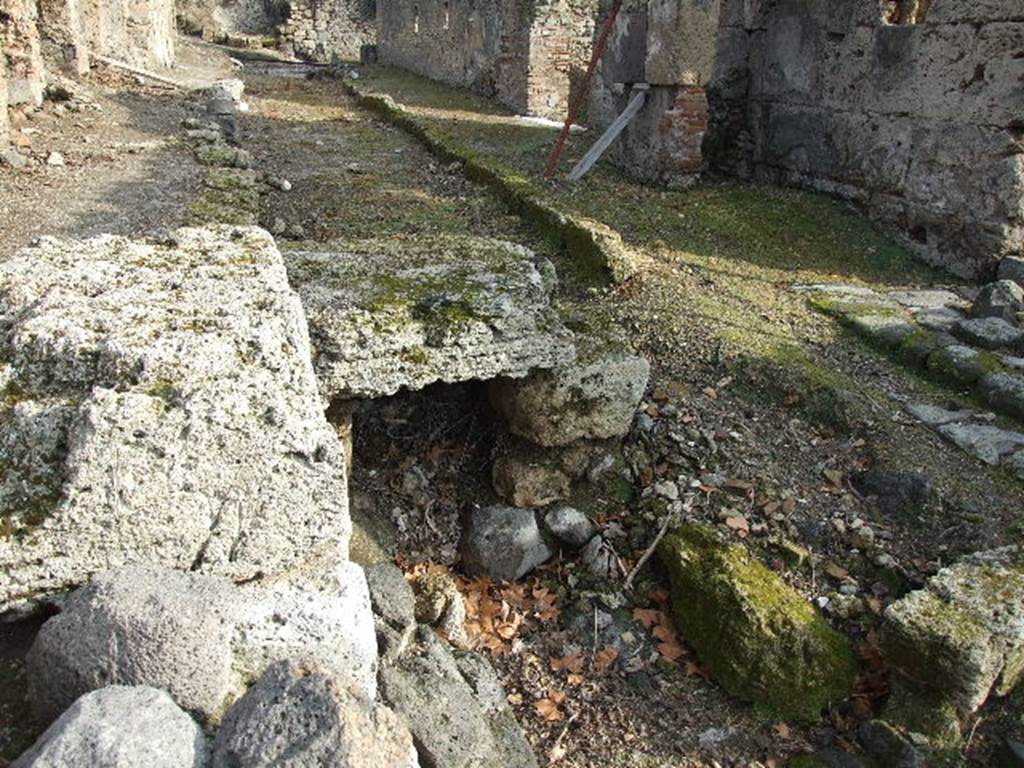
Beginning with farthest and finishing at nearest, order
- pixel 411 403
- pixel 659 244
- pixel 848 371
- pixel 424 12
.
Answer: pixel 424 12 < pixel 659 244 < pixel 848 371 < pixel 411 403

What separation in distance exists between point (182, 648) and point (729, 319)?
3919 mm

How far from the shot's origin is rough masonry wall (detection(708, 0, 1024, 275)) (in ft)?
19.9

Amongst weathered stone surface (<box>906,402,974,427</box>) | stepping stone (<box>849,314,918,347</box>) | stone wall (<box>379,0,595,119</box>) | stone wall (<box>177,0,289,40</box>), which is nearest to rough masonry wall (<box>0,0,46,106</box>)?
stone wall (<box>379,0,595,119</box>)

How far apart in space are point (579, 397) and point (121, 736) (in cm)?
244

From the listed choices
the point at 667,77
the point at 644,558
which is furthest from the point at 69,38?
the point at 644,558

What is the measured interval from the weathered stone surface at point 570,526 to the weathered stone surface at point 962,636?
4.31ft

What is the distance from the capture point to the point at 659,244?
6688mm

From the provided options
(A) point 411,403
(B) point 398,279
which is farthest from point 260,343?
(A) point 411,403

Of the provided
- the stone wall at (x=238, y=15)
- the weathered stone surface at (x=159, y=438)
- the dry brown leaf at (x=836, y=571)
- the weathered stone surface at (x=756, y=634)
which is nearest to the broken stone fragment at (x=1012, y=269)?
the dry brown leaf at (x=836, y=571)

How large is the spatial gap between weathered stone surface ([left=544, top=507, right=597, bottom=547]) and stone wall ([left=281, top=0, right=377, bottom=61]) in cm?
2579

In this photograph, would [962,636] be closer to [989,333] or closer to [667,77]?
[989,333]

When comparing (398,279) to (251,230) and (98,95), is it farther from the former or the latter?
(98,95)

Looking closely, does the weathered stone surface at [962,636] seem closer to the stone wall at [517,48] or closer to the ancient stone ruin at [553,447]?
the ancient stone ruin at [553,447]

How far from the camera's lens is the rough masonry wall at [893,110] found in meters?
6.06
